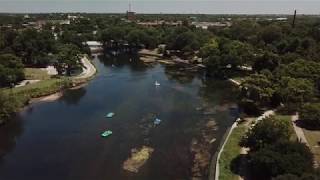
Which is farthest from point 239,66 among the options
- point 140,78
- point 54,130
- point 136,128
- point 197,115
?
point 54,130

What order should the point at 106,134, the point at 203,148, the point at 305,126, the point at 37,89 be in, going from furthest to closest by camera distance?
the point at 37,89 → the point at 106,134 → the point at 305,126 → the point at 203,148

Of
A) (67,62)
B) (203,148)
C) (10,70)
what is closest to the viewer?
(203,148)

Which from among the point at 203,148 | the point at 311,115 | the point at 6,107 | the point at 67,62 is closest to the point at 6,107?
the point at 6,107

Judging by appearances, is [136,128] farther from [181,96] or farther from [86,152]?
[181,96]

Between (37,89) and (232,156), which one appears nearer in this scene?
(232,156)

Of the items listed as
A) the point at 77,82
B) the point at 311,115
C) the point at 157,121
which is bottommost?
the point at 157,121

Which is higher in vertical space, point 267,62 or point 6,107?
point 267,62

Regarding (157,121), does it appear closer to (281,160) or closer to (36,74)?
(281,160)

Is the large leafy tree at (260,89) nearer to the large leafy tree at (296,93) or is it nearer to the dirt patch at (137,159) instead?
the large leafy tree at (296,93)
